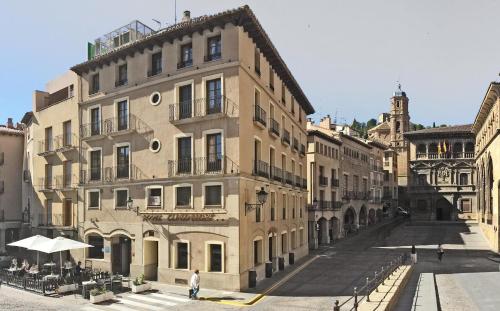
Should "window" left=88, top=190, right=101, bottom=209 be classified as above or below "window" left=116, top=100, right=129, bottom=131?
below

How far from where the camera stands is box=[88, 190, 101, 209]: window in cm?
3297

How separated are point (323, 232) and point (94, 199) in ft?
101

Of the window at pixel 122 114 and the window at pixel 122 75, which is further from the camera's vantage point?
the window at pixel 122 75

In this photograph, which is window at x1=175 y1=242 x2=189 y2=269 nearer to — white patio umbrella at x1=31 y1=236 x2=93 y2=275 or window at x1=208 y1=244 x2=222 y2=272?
window at x1=208 y1=244 x2=222 y2=272

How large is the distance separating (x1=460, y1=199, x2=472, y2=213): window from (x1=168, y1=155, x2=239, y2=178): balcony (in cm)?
6523

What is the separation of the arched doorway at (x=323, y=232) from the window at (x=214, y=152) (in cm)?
3072

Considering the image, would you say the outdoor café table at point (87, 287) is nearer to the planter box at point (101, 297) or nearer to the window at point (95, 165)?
the planter box at point (101, 297)

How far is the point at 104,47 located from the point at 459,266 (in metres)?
33.7

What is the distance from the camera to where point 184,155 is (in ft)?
92.4

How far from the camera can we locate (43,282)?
2502cm

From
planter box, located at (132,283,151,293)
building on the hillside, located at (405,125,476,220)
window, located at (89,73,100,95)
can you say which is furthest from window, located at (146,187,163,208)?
building on the hillside, located at (405,125,476,220)

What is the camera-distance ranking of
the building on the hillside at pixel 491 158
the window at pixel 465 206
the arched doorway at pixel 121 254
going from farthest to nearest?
1. the window at pixel 465 206
2. the building on the hillside at pixel 491 158
3. the arched doorway at pixel 121 254

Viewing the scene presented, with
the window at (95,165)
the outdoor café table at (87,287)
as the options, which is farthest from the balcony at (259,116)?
the outdoor café table at (87,287)

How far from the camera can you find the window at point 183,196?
90.8 feet
